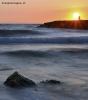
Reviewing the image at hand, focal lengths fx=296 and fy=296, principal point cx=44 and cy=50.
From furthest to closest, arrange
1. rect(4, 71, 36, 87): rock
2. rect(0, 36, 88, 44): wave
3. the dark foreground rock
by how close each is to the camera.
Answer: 1. the dark foreground rock
2. rect(0, 36, 88, 44): wave
3. rect(4, 71, 36, 87): rock

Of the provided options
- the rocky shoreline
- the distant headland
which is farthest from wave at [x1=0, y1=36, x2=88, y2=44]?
the distant headland

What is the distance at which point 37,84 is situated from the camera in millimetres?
7406

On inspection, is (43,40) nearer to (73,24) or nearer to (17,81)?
(17,81)

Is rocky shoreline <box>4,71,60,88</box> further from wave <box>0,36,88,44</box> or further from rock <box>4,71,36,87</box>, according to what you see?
wave <box>0,36,88,44</box>

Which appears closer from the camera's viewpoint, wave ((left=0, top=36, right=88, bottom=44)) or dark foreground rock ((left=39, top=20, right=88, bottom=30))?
wave ((left=0, top=36, right=88, bottom=44))

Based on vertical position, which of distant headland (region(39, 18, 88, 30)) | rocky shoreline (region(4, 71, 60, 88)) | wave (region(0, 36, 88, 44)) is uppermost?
rocky shoreline (region(4, 71, 60, 88))

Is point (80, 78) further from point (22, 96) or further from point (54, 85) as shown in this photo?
point (22, 96)

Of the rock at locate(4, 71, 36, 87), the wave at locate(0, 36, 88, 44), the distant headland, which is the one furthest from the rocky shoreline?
the distant headland

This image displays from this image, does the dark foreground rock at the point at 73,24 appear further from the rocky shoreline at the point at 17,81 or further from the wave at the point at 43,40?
the rocky shoreline at the point at 17,81

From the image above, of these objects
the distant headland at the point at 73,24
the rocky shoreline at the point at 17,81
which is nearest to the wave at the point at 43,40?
the rocky shoreline at the point at 17,81

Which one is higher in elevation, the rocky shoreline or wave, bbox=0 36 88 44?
the rocky shoreline

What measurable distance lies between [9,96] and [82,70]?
3771mm

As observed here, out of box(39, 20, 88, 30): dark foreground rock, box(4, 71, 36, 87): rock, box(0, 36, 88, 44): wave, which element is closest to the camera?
box(4, 71, 36, 87): rock

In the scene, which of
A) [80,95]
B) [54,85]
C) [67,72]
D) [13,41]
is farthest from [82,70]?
[13,41]
